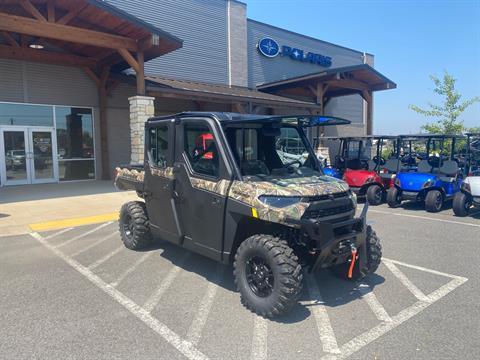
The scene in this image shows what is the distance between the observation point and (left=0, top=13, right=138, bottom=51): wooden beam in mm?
9816

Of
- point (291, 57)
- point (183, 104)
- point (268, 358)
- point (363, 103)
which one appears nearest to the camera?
point (268, 358)

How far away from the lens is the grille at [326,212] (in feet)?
12.5

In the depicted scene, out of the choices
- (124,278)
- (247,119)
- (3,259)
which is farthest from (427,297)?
(3,259)

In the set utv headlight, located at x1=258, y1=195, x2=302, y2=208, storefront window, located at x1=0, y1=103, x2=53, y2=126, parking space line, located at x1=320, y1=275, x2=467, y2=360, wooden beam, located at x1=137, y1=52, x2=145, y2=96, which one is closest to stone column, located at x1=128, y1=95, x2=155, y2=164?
wooden beam, located at x1=137, y1=52, x2=145, y2=96

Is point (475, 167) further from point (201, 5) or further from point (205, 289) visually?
point (201, 5)

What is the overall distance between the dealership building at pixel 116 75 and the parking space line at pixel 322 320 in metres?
9.10

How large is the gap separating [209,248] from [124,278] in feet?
4.39

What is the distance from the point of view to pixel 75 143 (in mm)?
15469

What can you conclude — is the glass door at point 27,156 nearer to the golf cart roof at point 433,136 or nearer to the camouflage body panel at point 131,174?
the camouflage body panel at point 131,174

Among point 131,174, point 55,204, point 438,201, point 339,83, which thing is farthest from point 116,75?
point 438,201

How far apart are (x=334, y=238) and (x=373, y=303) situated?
3.21 ft

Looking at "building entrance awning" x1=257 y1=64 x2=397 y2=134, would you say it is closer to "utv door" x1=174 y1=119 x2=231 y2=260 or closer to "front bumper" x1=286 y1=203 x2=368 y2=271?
"utv door" x1=174 y1=119 x2=231 y2=260

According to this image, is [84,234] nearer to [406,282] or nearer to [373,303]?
[373,303]

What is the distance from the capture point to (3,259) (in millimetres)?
5703
